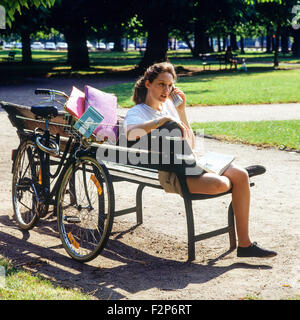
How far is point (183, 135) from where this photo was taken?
174 inches

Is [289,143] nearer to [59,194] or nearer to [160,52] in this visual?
[59,194]

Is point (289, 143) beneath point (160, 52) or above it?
beneath

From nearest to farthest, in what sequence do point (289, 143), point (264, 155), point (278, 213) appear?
point (278, 213) < point (264, 155) < point (289, 143)

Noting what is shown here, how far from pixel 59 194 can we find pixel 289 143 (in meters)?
5.95

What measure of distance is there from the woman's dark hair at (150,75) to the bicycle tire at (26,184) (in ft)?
3.57

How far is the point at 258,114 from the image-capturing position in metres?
14.2

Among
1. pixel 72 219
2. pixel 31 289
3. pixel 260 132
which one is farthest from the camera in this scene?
pixel 260 132

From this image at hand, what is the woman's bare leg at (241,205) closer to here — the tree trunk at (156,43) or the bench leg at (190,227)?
the bench leg at (190,227)

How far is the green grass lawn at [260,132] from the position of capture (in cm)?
997

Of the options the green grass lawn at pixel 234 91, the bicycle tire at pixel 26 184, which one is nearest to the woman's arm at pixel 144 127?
the bicycle tire at pixel 26 184

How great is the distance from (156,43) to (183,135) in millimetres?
24556

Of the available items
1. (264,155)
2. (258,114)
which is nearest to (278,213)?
(264,155)

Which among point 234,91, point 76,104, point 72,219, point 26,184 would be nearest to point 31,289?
point 72,219

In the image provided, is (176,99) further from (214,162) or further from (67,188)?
(67,188)
